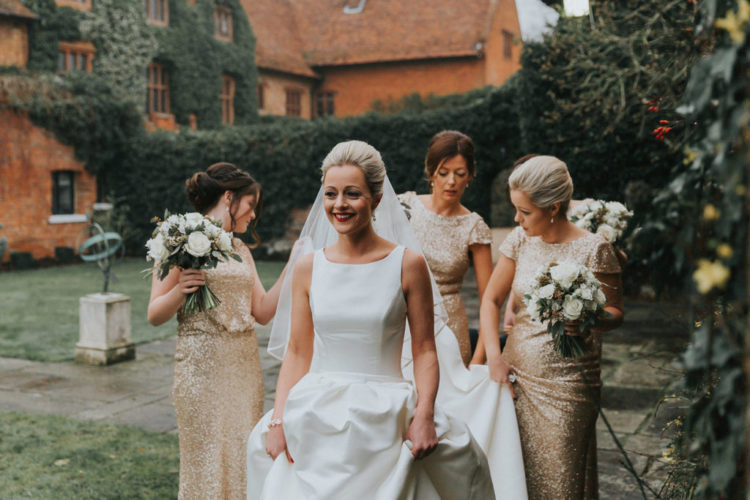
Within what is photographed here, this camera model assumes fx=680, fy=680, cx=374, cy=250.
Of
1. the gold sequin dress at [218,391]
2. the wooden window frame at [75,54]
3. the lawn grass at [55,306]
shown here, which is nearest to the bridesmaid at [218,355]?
the gold sequin dress at [218,391]

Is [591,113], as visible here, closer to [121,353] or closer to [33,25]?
[121,353]

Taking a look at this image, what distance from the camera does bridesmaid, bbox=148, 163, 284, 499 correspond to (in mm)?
3473

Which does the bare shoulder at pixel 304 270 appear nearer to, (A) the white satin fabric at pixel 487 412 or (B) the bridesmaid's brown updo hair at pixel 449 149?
(A) the white satin fabric at pixel 487 412

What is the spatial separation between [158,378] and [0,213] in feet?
43.9

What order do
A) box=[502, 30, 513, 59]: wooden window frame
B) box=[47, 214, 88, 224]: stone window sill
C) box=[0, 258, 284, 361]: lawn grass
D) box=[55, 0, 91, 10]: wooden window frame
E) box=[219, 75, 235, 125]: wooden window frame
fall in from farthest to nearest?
box=[502, 30, 513, 59]: wooden window frame
box=[219, 75, 235, 125]: wooden window frame
box=[55, 0, 91, 10]: wooden window frame
box=[47, 214, 88, 224]: stone window sill
box=[0, 258, 284, 361]: lawn grass

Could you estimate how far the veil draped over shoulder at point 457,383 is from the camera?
128 inches

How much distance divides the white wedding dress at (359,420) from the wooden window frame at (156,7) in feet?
77.2

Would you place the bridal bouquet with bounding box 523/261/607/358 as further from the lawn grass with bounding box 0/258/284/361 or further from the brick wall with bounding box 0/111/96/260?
the brick wall with bounding box 0/111/96/260

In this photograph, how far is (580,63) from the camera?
10.3 m

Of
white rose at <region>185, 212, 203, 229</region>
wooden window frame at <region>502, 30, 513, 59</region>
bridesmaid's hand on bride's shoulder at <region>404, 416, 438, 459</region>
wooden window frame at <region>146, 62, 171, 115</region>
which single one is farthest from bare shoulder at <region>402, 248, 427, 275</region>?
wooden window frame at <region>502, 30, 513, 59</region>

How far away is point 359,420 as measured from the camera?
243cm

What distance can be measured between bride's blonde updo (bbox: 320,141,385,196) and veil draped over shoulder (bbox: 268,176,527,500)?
0.65 metres

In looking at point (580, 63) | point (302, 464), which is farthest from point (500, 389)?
point (580, 63)

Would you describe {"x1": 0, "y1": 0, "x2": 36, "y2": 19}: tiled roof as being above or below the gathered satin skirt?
above
